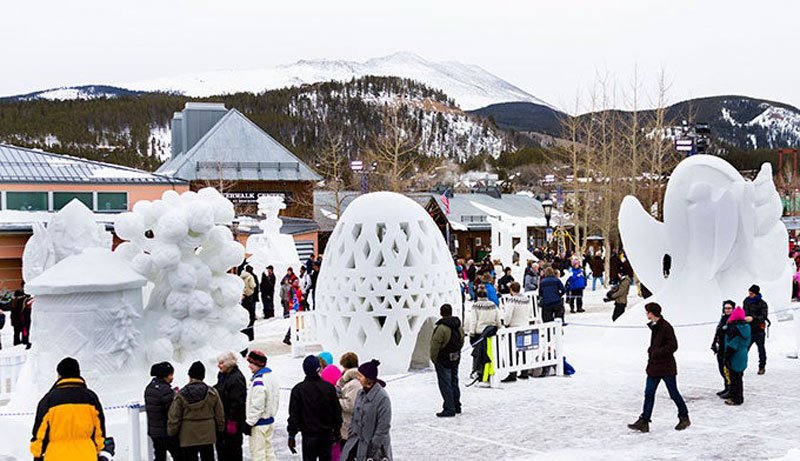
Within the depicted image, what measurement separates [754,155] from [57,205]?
11012cm

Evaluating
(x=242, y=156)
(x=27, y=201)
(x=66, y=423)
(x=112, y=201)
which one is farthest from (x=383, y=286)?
(x=242, y=156)

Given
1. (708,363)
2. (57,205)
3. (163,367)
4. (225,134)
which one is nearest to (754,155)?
(225,134)

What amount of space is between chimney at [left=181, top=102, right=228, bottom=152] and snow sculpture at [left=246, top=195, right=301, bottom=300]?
29199 millimetres

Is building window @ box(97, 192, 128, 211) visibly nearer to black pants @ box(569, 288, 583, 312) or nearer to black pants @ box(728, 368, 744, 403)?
black pants @ box(569, 288, 583, 312)

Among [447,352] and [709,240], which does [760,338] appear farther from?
[447,352]

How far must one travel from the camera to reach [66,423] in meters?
7.66

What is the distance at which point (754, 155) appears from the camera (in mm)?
128000

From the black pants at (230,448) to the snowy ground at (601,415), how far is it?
1122mm

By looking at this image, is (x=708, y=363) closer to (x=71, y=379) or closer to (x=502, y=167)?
(x=71, y=379)

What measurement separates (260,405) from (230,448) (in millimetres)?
565

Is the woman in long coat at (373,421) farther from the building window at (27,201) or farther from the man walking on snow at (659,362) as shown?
the building window at (27,201)

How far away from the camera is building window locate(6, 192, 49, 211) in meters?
37.2

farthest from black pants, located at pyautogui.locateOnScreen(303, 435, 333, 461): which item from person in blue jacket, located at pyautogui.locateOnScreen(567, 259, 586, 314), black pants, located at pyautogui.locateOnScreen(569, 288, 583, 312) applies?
black pants, located at pyautogui.locateOnScreen(569, 288, 583, 312)

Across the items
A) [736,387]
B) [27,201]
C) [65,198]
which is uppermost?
[65,198]
